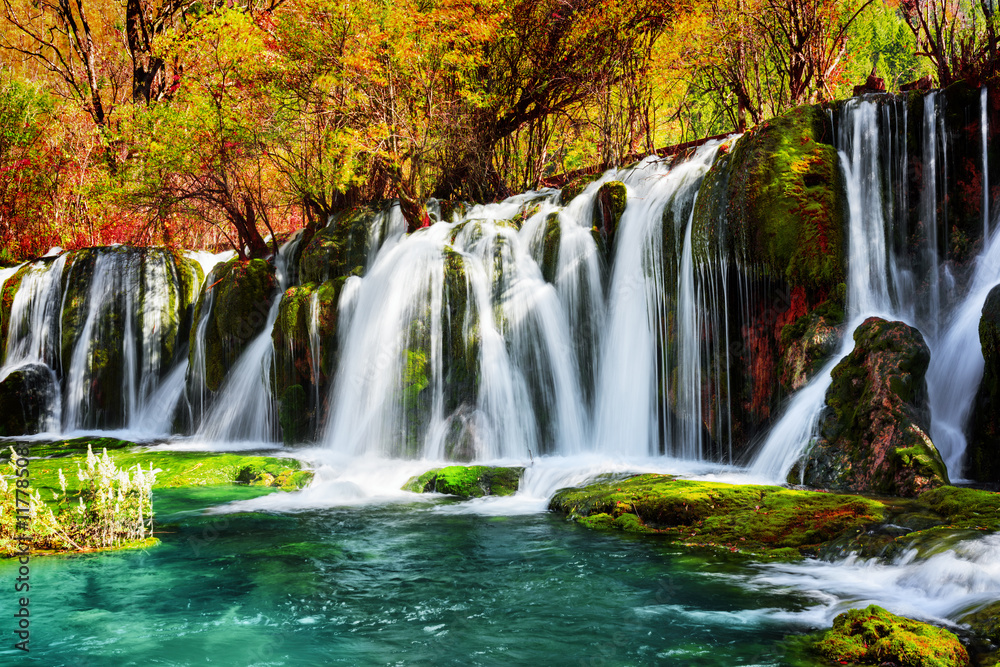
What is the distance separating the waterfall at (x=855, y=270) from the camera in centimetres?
906

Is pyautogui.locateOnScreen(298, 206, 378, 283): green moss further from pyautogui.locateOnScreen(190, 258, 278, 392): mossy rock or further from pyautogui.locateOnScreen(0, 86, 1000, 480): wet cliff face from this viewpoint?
pyautogui.locateOnScreen(190, 258, 278, 392): mossy rock

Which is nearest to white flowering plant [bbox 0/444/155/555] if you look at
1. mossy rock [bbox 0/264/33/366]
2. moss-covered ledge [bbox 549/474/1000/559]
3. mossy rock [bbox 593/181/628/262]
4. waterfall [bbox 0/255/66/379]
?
moss-covered ledge [bbox 549/474/1000/559]

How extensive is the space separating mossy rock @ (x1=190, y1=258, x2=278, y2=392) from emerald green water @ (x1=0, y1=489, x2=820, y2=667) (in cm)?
917

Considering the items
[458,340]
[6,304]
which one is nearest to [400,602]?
[458,340]

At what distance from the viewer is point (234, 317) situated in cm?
1666

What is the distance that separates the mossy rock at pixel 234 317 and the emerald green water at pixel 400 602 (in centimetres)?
917

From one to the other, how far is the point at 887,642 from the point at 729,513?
10.00 feet

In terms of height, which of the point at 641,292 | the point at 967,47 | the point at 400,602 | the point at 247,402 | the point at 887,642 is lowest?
the point at 400,602

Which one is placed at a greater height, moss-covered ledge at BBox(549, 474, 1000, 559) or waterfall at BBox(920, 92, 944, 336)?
waterfall at BBox(920, 92, 944, 336)

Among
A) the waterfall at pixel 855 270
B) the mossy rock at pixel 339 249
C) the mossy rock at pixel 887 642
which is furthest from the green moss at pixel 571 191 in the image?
the mossy rock at pixel 887 642

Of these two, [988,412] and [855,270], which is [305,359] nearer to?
[855,270]

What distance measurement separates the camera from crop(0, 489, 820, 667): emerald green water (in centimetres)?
479

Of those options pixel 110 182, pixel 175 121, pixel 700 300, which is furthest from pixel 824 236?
pixel 110 182

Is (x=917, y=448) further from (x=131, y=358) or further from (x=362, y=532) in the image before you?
(x=131, y=358)
